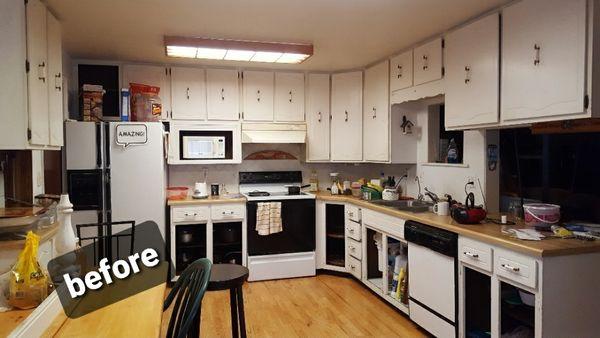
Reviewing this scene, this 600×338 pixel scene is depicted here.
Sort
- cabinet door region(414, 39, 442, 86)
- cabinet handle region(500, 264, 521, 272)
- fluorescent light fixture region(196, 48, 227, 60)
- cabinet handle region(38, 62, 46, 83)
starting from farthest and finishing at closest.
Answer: fluorescent light fixture region(196, 48, 227, 60) → cabinet door region(414, 39, 442, 86) → cabinet handle region(38, 62, 46, 83) → cabinet handle region(500, 264, 521, 272)

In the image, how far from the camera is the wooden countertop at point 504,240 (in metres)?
2.05

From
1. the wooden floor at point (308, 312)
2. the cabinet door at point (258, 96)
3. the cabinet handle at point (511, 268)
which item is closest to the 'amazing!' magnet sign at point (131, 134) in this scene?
the cabinet door at point (258, 96)

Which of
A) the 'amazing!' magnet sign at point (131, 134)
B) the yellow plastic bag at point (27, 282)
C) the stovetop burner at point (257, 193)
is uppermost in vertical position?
the 'amazing!' magnet sign at point (131, 134)

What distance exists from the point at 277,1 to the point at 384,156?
2.10 m

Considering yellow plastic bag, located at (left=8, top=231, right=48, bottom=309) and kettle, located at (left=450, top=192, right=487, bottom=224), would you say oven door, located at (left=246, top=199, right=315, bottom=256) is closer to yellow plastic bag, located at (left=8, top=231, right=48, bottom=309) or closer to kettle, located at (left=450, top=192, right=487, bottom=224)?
kettle, located at (left=450, top=192, right=487, bottom=224)

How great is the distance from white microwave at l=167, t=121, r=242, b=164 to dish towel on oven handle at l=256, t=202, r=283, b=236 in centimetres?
64

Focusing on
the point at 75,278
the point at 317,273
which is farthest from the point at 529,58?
the point at 317,273

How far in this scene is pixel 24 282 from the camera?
1457 millimetres

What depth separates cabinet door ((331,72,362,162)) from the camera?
456cm

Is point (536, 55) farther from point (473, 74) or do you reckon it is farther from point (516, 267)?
point (516, 267)

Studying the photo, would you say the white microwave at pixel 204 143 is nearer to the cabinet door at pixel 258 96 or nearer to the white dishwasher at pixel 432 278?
the cabinet door at pixel 258 96

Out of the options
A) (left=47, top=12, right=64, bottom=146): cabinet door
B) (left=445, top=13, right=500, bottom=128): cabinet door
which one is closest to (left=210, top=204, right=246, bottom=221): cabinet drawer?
(left=47, top=12, right=64, bottom=146): cabinet door

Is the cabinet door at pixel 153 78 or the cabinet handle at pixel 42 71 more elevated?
the cabinet door at pixel 153 78

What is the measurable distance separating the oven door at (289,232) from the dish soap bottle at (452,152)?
58.8 inches
